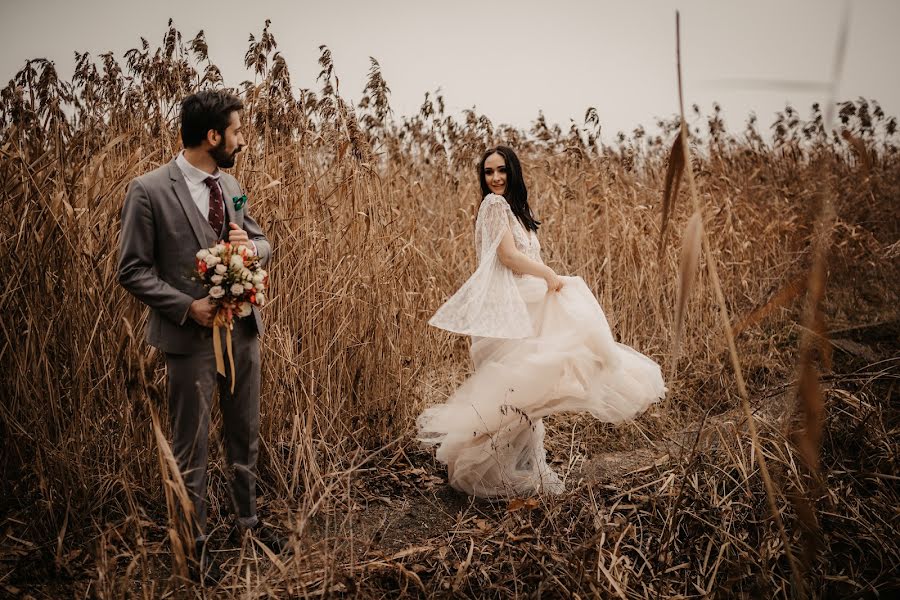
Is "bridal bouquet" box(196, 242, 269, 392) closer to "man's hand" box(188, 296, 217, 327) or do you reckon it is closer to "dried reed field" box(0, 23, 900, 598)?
"man's hand" box(188, 296, 217, 327)

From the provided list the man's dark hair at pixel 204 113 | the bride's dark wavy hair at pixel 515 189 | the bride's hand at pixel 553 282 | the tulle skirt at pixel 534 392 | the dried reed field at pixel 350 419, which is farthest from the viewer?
the bride's dark wavy hair at pixel 515 189

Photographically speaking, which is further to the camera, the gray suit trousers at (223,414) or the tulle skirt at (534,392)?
the tulle skirt at (534,392)

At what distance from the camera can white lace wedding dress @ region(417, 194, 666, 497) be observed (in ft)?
9.07

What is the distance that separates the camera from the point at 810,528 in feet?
3.77

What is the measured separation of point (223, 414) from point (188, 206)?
90cm

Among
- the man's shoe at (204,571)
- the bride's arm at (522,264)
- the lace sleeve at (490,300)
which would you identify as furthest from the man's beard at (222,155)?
the man's shoe at (204,571)

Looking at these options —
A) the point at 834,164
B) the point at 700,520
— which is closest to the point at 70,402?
the point at 700,520

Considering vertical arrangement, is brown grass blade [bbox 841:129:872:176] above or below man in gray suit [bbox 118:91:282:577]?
above

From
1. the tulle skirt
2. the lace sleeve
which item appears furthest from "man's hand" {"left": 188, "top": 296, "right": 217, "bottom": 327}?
the tulle skirt

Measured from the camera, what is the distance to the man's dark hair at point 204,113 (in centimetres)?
223

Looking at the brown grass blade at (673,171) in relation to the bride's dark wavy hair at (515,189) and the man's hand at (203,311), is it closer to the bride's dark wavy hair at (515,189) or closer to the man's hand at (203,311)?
the man's hand at (203,311)

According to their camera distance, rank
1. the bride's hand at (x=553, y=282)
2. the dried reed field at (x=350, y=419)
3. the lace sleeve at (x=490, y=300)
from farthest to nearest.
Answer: the bride's hand at (x=553, y=282)
the lace sleeve at (x=490, y=300)
the dried reed field at (x=350, y=419)

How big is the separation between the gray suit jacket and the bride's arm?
4.79 ft

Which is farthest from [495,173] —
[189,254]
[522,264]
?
[189,254]
